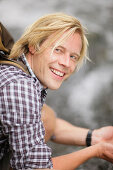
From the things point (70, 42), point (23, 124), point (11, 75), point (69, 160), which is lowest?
point (69, 160)

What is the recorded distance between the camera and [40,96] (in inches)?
47.6

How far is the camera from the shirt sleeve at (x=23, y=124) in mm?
993

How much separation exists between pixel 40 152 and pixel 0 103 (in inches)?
10.9

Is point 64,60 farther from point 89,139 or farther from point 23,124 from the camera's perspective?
point 89,139

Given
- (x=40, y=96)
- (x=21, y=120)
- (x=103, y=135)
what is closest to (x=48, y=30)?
(x=40, y=96)

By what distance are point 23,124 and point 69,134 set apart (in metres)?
0.95

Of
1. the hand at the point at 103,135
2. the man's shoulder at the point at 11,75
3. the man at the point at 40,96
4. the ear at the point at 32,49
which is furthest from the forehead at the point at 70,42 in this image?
the hand at the point at 103,135

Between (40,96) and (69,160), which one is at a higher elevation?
(40,96)

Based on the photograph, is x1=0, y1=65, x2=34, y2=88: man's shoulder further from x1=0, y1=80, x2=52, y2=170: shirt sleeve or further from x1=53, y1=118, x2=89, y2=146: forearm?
x1=53, y1=118, x2=89, y2=146: forearm

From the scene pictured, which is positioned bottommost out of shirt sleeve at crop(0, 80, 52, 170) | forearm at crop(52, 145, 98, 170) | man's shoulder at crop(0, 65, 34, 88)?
forearm at crop(52, 145, 98, 170)

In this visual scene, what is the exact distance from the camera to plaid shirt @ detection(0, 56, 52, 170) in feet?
3.26

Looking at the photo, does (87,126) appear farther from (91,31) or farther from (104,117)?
(91,31)

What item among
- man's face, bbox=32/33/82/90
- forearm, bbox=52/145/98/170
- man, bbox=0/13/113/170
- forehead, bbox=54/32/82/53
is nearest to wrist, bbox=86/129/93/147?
man, bbox=0/13/113/170

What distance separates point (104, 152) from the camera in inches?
57.1
